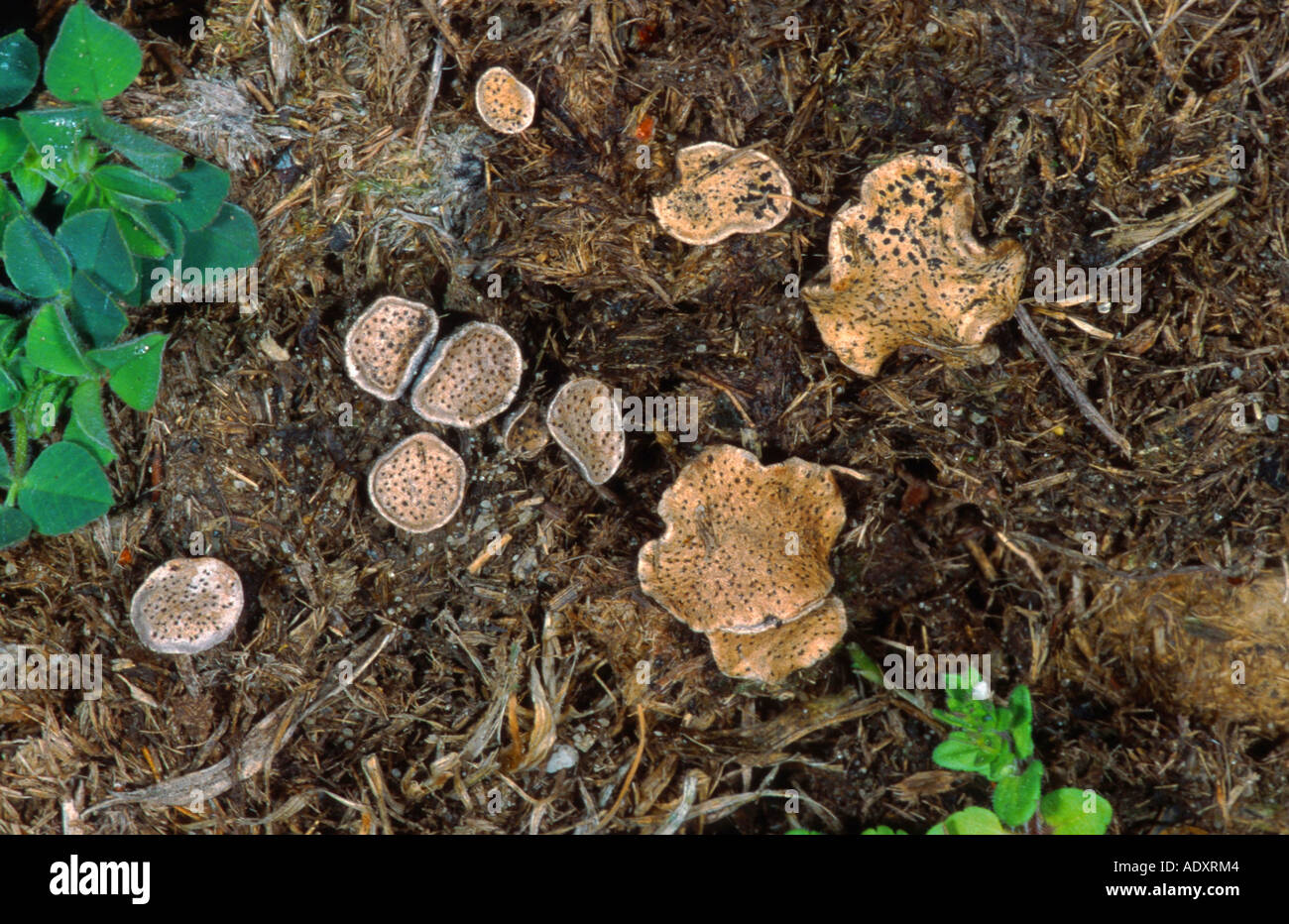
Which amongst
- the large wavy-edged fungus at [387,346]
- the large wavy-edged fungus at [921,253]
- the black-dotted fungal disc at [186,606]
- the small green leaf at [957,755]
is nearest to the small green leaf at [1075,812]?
the small green leaf at [957,755]

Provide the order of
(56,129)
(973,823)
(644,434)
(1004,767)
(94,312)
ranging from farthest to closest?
1. (644,434)
2. (973,823)
3. (1004,767)
4. (94,312)
5. (56,129)

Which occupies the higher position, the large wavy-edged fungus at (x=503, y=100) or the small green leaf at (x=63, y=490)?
the large wavy-edged fungus at (x=503, y=100)

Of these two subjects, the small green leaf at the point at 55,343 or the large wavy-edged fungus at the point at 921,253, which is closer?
the small green leaf at the point at 55,343

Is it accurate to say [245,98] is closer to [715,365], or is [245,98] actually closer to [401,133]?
[401,133]

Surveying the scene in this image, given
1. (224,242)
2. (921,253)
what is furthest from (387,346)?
(921,253)

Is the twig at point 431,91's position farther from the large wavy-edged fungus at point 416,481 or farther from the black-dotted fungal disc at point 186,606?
the black-dotted fungal disc at point 186,606

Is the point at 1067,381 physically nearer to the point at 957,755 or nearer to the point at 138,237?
the point at 957,755

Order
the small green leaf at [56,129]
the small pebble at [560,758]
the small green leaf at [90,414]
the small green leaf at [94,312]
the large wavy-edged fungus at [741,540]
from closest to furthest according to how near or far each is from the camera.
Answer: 1. the small green leaf at [56,129]
2. the small green leaf at [94,312]
3. the small green leaf at [90,414]
4. the large wavy-edged fungus at [741,540]
5. the small pebble at [560,758]
